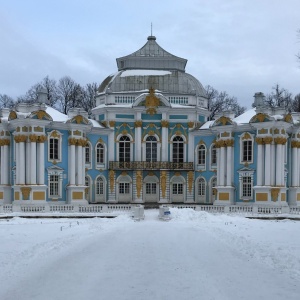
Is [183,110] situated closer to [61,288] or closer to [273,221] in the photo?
[273,221]

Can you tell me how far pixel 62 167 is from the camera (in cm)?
2825

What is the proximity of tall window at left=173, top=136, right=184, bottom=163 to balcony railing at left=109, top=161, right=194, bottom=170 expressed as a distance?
1.81ft

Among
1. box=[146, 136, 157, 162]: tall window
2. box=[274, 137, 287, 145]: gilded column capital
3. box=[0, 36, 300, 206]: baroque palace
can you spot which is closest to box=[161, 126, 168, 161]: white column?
box=[0, 36, 300, 206]: baroque palace

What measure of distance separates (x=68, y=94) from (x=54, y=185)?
66.9 ft

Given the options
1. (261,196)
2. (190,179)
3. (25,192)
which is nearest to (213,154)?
(190,179)

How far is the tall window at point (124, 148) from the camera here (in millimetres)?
31531

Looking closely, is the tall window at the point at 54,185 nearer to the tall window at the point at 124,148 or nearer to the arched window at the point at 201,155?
the tall window at the point at 124,148

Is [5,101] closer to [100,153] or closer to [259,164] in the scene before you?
[100,153]

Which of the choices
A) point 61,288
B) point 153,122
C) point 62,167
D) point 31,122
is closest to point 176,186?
point 153,122

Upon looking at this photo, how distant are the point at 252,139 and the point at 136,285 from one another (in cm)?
2078

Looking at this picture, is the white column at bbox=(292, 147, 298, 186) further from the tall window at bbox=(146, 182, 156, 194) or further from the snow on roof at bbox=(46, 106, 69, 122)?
the snow on roof at bbox=(46, 106, 69, 122)

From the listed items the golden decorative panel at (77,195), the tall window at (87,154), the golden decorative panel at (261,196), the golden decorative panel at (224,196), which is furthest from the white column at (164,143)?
the golden decorative panel at (261,196)

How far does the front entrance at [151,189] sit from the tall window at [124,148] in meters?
2.12

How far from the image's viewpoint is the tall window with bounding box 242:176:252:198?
28.3m
